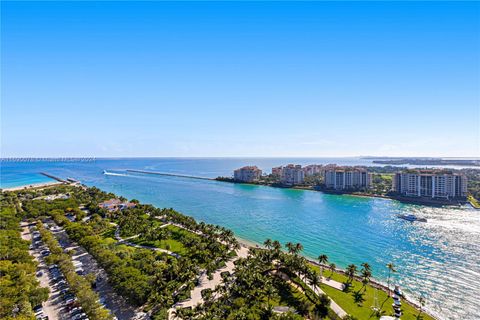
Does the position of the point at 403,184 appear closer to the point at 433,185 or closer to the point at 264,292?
the point at 433,185

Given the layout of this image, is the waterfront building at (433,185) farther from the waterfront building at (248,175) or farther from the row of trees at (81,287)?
the row of trees at (81,287)

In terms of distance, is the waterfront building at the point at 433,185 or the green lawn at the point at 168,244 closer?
the green lawn at the point at 168,244

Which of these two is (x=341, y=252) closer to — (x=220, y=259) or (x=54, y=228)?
(x=220, y=259)

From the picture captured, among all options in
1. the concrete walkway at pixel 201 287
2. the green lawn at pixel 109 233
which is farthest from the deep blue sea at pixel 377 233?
the green lawn at pixel 109 233

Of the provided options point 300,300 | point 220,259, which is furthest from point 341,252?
point 220,259

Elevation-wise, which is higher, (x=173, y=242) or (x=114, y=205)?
(x=114, y=205)

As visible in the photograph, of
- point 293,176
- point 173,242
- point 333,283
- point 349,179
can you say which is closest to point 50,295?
point 173,242
